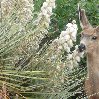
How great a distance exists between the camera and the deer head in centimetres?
726

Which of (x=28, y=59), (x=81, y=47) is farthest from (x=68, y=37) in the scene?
(x=81, y=47)

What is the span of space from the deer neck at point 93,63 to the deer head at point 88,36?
3.1 inches

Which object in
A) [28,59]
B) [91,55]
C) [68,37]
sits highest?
[91,55]

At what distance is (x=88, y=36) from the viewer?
7.41 metres

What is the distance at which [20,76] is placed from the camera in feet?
18.9

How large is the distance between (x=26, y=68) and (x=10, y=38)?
1.45 feet

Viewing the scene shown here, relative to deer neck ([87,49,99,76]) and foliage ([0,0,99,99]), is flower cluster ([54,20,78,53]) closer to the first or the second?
foliage ([0,0,99,99])

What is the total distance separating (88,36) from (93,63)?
0.42m

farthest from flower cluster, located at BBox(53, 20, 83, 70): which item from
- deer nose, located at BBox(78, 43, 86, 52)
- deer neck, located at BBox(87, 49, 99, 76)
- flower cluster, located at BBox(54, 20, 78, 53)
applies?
deer neck, located at BBox(87, 49, 99, 76)

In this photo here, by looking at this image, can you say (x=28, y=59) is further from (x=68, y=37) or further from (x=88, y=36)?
(x=88, y=36)

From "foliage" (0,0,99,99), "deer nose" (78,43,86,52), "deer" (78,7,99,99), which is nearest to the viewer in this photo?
"foliage" (0,0,99,99)

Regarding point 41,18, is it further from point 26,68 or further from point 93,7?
point 93,7

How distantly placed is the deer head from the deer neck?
78mm

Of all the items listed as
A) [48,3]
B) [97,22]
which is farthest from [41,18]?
[97,22]
